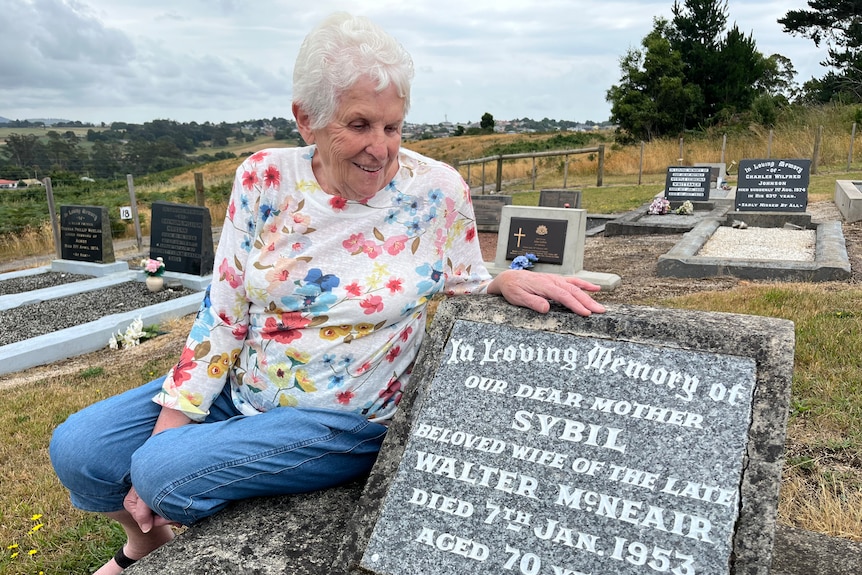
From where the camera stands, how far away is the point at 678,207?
39.6 ft

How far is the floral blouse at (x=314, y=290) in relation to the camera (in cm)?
175

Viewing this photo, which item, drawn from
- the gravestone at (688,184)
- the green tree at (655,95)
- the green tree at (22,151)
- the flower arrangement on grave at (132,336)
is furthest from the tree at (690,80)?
the flower arrangement on grave at (132,336)

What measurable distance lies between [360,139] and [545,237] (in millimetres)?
5553

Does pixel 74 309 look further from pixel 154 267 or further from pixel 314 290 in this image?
pixel 314 290

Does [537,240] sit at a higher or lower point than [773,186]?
lower

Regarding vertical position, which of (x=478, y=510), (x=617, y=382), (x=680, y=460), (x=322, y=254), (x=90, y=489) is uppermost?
(x=322, y=254)

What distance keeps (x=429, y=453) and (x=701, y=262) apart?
5690mm

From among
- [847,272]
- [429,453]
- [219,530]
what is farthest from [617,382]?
[847,272]

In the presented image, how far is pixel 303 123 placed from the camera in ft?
5.83

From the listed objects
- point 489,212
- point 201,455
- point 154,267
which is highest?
point 201,455

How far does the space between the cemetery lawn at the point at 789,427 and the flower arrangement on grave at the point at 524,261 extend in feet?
3.60

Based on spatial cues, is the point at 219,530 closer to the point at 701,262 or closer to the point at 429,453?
the point at 429,453

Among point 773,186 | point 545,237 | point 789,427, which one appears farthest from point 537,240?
point 773,186

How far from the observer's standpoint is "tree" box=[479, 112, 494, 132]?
181 ft
